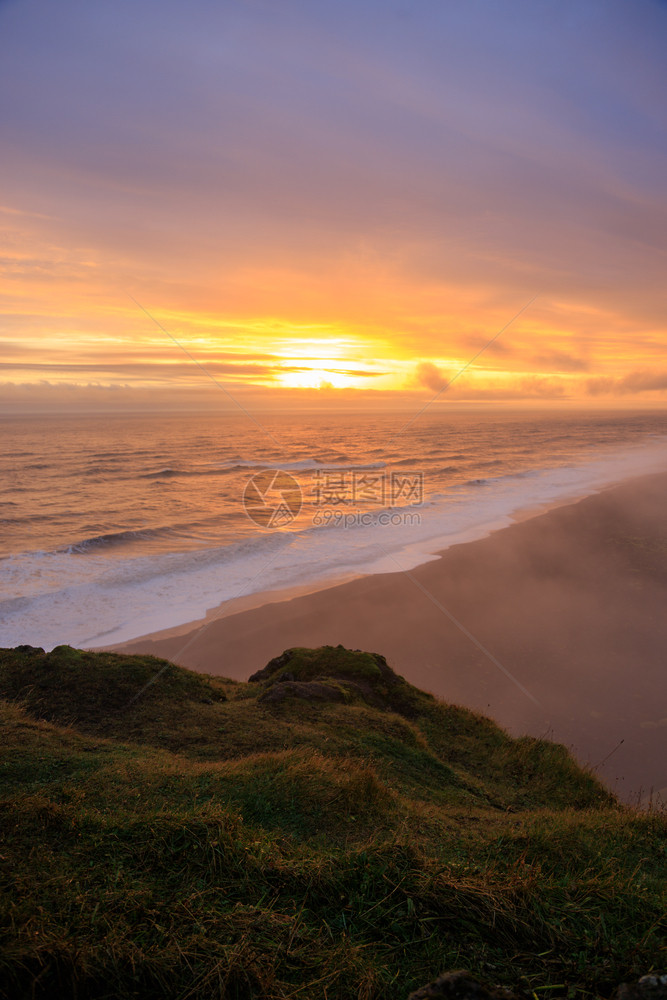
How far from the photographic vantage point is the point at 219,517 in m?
26.9

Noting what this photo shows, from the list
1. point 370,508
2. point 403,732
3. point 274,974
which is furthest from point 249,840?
point 370,508

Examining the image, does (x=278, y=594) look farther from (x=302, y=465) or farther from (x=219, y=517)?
(x=302, y=465)

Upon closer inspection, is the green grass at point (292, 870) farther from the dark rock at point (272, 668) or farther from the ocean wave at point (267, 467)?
the ocean wave at point (267, 467)

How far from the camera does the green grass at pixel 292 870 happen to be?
7.86 feet

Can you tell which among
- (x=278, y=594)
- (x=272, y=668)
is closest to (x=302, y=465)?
(x=278, y=594)

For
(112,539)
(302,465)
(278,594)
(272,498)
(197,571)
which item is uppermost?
(302,465)

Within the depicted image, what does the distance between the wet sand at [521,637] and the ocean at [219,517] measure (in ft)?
6.05

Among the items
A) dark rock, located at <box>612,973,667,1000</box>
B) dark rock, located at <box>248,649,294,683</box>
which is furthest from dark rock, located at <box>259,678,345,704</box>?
dark rock, located at <box>612,973,667,1000</box>

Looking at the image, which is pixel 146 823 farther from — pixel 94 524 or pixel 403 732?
pixel 94 524

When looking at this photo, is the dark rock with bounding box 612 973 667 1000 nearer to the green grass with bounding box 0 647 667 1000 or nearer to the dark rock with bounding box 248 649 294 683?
the green grass with bounding box 0 647 667 1000

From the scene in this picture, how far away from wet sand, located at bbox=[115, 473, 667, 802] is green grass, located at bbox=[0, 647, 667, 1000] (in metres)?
3.12

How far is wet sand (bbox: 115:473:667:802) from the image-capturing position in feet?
30.0

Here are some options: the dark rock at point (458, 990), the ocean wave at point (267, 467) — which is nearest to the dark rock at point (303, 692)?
the dark rock at point (458, 990)

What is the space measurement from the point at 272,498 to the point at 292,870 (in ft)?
100
